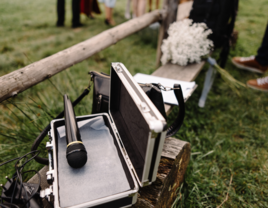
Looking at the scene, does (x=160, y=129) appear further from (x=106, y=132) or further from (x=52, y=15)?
(x=52, y=15)

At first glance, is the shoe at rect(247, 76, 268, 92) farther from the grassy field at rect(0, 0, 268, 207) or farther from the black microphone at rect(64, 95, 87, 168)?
the black microphone at rect(64, 95, 87, 168)

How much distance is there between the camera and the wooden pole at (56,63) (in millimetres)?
1337

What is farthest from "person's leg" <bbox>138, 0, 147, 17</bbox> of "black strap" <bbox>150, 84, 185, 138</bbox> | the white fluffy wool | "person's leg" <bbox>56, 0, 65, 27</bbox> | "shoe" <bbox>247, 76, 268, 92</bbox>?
"black strap" <bbox>150, 84, 185, 138</bbox>

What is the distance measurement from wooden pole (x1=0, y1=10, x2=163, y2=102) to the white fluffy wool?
1.60ft

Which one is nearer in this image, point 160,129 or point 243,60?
point 160,129

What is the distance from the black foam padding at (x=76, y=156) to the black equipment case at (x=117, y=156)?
0.20ft

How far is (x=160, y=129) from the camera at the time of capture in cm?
77

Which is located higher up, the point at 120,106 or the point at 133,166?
the point at 120,106

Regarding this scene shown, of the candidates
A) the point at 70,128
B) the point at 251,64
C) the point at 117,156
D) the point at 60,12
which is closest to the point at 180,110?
the point at 117,156

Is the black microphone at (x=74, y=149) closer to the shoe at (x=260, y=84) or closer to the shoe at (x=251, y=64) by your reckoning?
the shoe at (x=260, y=84)

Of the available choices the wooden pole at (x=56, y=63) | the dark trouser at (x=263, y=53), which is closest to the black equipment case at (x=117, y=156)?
the wooden pole at (x=56, y=63)

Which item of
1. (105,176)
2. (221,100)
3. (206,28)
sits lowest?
(221,100)

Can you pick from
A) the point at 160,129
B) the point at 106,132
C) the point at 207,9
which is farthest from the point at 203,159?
the point at 207,9

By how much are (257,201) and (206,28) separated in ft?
6.30
